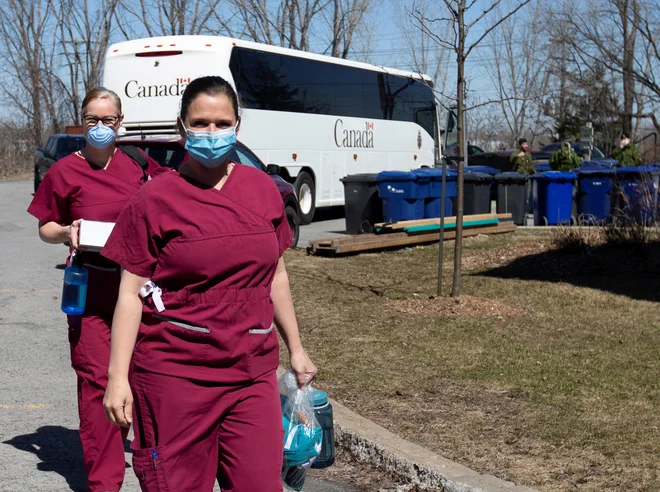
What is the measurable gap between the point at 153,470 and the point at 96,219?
1809 mm

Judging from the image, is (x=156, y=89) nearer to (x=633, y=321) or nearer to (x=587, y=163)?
(x=633, y=321)

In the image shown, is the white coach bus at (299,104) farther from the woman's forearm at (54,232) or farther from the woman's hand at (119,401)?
the woman's hand at (119,401)

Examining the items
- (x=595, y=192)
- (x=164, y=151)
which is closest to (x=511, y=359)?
(x=164, y=151)

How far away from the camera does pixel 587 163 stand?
100ft

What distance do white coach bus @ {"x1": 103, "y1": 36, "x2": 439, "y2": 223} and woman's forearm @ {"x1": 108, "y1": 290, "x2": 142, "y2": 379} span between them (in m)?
14.7

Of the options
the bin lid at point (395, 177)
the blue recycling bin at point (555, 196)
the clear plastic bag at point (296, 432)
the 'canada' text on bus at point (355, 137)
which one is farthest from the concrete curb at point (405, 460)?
the 'canada' text on bus at point (355, 137)

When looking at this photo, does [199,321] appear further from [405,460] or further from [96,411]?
[405,460]

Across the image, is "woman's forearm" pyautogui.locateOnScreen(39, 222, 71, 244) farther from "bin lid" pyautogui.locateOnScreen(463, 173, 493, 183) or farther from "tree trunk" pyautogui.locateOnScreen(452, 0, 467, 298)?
"bin lid" pyautogui.locateOnScreen(463, 173, 493, 183)

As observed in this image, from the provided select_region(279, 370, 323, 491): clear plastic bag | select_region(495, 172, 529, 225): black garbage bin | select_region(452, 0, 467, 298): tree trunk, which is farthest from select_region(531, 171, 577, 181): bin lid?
select_region(279, 370, 323, 491): clear plastic bag

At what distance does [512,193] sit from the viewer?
1992 cm

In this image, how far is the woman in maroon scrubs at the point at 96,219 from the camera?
14.8 feet

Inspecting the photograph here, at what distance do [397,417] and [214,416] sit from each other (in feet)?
9.94

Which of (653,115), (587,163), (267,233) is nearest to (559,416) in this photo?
(267,233)

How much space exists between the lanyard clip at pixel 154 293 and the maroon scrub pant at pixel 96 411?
154cm
